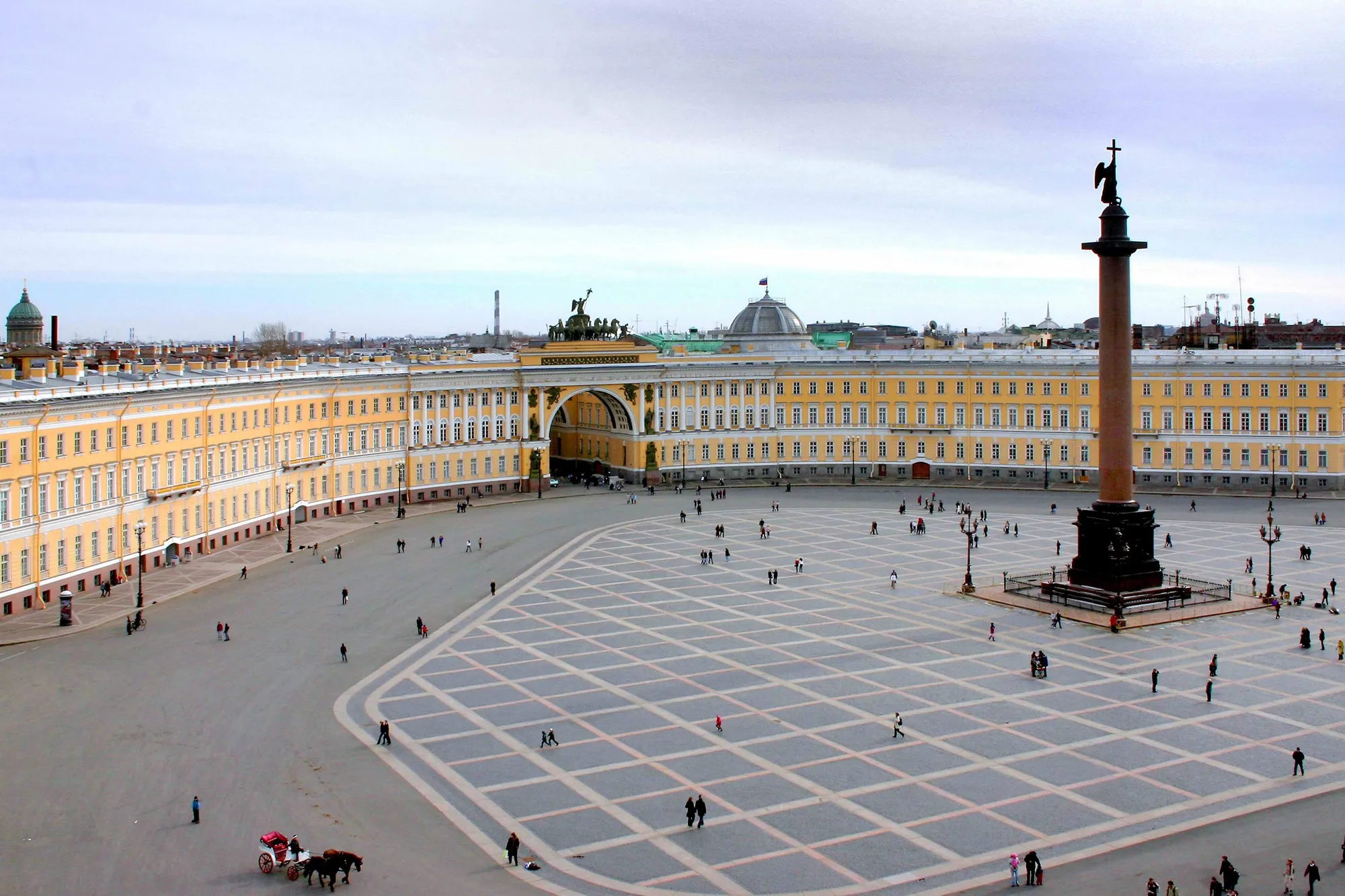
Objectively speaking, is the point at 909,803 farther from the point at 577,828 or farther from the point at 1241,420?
the point at 1241,420

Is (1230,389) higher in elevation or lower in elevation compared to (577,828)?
higher

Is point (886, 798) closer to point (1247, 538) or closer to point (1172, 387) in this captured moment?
point (1247, 538)

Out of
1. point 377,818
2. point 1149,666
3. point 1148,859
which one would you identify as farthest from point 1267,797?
point 377,818

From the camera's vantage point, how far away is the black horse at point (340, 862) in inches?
1109

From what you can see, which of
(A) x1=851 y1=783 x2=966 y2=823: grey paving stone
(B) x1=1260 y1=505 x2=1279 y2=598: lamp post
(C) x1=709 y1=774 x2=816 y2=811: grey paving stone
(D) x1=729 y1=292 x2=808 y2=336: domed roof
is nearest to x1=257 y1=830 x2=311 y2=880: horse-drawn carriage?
(C) x1=709 y1=774 x2=816 y2=811: grey paving stone

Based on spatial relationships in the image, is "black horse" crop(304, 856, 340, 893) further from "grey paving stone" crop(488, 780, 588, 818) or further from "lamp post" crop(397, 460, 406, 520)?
"lamp post" crop(397, 460, 406, 520)

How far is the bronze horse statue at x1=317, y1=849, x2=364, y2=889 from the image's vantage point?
28.2 metres

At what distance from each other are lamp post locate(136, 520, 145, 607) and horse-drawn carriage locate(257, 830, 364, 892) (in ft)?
89.6

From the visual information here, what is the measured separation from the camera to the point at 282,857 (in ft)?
95.7

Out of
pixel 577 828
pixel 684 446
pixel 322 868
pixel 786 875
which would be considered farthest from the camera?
pixel 684 446

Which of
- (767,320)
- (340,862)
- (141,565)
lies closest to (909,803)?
(340,862)

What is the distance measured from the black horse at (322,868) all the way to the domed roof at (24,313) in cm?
10527

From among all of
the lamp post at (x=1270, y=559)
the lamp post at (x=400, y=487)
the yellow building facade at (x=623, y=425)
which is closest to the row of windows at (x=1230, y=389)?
the yellow building facade at (x=623, y=425)

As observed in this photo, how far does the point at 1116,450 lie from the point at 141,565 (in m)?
43.7
